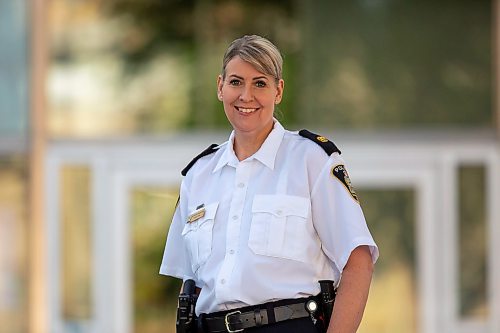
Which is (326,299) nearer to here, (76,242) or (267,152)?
(267,152)

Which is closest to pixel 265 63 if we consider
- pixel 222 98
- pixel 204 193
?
pixel 222 98

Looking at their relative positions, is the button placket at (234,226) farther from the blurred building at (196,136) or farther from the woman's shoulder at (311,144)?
the blurred building at (196,136)

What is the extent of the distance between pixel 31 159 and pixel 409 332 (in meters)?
3.01

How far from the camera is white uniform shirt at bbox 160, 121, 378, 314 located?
3273mm

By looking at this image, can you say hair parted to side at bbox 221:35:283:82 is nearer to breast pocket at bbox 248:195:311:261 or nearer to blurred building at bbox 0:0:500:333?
breast pocket at bbox 248:195:311:261

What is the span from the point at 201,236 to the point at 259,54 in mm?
551

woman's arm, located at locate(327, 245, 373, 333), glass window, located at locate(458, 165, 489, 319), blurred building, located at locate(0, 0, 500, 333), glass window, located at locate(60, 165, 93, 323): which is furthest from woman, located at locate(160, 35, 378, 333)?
glass window, located at locate(60, 165, 93, 323)

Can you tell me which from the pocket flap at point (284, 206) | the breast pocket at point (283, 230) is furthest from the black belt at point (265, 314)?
the pocket flap at point (284, 206)

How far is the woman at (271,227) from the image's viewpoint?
327 cm

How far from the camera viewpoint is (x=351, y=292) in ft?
10.7

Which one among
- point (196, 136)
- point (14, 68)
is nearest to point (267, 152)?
point (196, 136)

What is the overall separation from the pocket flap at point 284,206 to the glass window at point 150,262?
5266mm

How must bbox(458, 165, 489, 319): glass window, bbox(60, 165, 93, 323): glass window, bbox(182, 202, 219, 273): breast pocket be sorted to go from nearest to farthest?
bbox(182, 202, 219, 273): breast pocket < bbox(458, 165, 489, 319): glass window < bbox(60, 165, 93, 323): glass window

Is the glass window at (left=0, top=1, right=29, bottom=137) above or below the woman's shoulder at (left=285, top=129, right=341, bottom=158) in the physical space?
above
